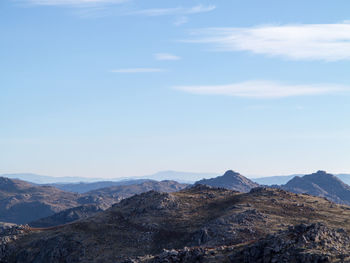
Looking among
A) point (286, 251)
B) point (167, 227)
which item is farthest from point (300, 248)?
point (167, 227)

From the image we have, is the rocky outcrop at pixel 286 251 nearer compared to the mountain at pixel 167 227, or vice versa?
the rocky outcrop at pixel 286 251

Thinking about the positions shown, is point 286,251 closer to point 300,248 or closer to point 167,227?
point 300,248

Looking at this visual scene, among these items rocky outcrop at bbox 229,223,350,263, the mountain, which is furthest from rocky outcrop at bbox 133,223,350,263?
the mountain

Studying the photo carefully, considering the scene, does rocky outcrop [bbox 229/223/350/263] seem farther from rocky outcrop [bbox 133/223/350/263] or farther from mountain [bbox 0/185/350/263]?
mountain [bbox 0/185/350/263]

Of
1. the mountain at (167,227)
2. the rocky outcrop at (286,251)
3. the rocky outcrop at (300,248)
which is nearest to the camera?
the rocky outcrop at (300,248)

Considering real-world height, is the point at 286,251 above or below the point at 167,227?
above

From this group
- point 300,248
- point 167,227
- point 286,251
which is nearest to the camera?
point 300,248

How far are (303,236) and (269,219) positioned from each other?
36.0 meters

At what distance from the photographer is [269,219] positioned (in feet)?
257

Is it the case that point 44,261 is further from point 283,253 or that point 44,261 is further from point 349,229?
point 349,229

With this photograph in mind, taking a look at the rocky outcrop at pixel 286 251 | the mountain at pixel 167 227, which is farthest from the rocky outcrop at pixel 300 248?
the mountain at pixel 167 227

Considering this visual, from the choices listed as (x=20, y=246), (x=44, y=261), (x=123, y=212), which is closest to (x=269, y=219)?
(x=123, y=212)

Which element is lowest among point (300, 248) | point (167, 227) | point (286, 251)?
point (167, 227)

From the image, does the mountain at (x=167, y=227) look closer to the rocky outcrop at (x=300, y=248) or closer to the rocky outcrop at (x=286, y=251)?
the rocky outcrop at (x=286, y=251)
